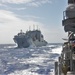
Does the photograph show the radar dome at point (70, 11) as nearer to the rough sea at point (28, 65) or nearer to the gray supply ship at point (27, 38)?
the rough sea at point (28, 65)

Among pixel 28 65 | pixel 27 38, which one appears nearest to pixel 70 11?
pixel 28 65

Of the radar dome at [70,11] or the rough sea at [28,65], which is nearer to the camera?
the radar dome at [70,11]

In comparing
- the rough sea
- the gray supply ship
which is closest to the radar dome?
the rough sea

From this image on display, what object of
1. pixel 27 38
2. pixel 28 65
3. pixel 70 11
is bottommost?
pixel 28 65

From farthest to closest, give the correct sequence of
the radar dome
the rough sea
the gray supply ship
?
1. the gray supply ship
2. the rough sea
3. the radar dome

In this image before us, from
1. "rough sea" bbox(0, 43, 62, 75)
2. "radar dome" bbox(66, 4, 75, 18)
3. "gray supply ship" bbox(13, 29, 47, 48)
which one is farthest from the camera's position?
"gray supply ship" bbox(13, 29, 47, 48)

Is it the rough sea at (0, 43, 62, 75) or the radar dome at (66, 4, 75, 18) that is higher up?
the radar dome at (66, 4, 75, 18)

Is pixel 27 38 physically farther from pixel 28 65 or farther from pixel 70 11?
pixel 70 11

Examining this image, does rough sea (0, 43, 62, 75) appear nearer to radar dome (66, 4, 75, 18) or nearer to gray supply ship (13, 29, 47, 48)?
radar dome (66, 4, 75, 18)

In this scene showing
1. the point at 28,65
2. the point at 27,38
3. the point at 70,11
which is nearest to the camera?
the point at 70,11

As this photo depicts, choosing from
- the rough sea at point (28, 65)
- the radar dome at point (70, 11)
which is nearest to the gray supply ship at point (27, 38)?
the rough sea at point (28, 65)

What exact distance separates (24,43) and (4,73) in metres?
144

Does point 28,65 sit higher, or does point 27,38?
point 27,38

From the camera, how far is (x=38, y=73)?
135 feet
